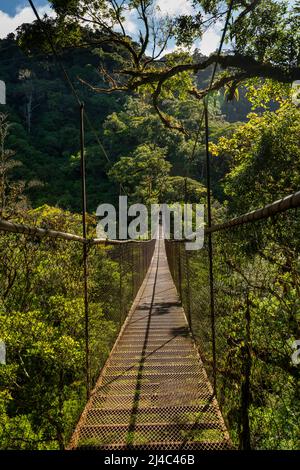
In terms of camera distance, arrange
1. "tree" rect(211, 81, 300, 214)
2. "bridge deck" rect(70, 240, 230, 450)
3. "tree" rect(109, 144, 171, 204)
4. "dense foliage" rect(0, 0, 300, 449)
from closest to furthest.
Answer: "dense foliage" rect(0, 0, 300, 449) < "bridge deck" rect(70, 240, 230, 450) < "tree" rect(211, 81, 300, 214) < "tree" rect(109, 144, 171, 204)

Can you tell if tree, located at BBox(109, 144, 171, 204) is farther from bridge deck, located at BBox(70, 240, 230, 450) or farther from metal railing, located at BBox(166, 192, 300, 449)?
metal railing, located at BBox(166, 192, 300, 449)

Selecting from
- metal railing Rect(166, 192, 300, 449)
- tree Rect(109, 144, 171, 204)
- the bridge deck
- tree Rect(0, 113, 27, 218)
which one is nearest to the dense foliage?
metal railing Rect(166, 192, 300, 449)

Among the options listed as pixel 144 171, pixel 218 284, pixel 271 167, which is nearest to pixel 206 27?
pixel 271 167

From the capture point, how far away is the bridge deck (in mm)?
2033

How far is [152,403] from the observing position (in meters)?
2.54

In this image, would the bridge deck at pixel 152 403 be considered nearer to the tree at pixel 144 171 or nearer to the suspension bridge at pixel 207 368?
the suspension bridge at pixel 207 368

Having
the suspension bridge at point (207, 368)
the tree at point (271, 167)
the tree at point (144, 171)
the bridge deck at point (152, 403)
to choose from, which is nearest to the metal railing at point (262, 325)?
the suspension bridge at point (207, 368)

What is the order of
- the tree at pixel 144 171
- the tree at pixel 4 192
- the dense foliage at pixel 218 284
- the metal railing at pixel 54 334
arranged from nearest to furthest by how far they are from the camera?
the dense foliage at pixel 218 284
the metal railing at pixel 54 334
the tree at pixel 4 192
the tree at pixel 144 171

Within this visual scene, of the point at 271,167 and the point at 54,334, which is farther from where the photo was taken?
the point at 271,167

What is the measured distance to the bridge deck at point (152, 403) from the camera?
2033 mm

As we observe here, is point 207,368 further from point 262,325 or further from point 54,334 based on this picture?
point 54,334

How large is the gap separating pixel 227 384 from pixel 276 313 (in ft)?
2.83

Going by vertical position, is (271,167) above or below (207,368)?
above
